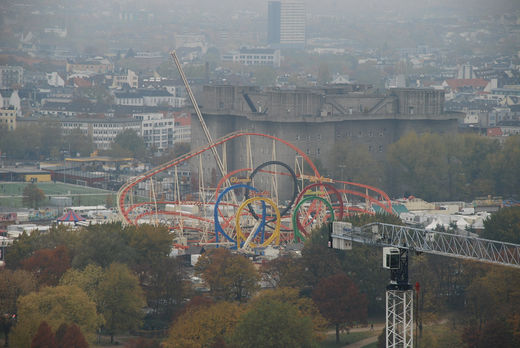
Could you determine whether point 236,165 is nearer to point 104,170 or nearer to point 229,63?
point 104,170

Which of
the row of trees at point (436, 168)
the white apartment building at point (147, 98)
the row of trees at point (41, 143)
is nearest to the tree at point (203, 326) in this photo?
the row of trees at point (436, 168)

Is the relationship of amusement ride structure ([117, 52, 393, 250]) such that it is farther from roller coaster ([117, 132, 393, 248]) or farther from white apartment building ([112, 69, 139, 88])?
white apartment building ([112, 69, 139, 88])

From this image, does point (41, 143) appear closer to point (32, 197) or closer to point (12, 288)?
point (32, 197)

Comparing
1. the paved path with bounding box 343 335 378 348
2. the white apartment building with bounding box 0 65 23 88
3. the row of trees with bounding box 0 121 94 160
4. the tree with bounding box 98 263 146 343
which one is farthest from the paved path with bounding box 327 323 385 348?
the white apartment building with bounding box 0 65 23 88

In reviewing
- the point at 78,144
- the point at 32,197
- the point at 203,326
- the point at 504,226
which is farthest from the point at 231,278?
the point at 78,144

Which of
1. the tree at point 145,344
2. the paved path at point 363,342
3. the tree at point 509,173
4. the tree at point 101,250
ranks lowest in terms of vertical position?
the paved path at point 363,342

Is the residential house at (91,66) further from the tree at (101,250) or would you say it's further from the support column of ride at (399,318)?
the support column of ride at (399,318)
